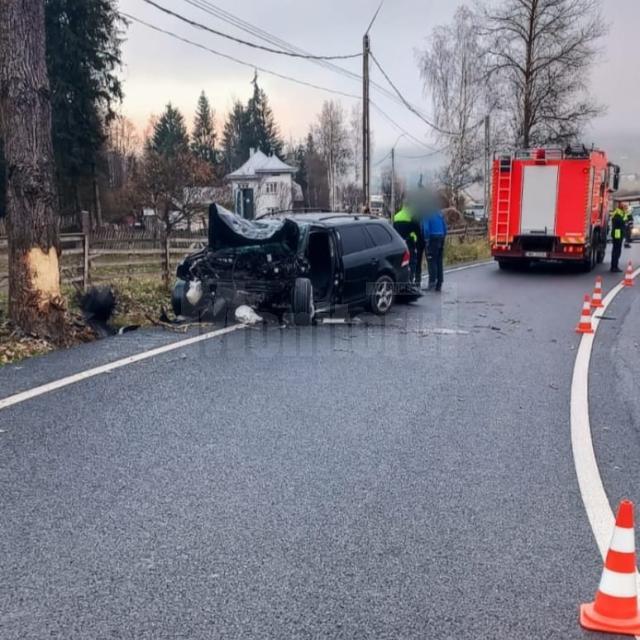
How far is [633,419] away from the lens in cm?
596

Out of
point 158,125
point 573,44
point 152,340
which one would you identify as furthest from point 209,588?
point 158,125

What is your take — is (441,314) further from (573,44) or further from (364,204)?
(573,44)

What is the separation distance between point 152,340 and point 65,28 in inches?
1165

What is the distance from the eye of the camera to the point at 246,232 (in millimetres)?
10023

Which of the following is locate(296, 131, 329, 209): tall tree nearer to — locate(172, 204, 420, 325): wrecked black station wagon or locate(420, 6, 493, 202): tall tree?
locate(420, 6, 493, 202): tall tree

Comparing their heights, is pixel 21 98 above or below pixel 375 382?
above

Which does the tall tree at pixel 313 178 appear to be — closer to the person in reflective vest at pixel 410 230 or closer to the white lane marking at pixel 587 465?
the person in reflective vest at pixel 410 230

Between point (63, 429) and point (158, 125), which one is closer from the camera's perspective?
point (63, 429)

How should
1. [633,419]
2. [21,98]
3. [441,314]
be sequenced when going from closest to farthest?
[633,419] → [21,98] → [441,314]

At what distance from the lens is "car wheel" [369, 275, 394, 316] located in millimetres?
11374

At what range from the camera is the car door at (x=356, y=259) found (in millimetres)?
10664

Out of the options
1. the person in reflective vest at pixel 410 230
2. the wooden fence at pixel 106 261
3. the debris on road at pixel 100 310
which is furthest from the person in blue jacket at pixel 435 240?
the debris on road at pixel 100 310

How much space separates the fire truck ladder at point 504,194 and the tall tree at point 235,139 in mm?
67608

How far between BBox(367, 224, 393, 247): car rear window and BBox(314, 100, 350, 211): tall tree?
2427 inches
